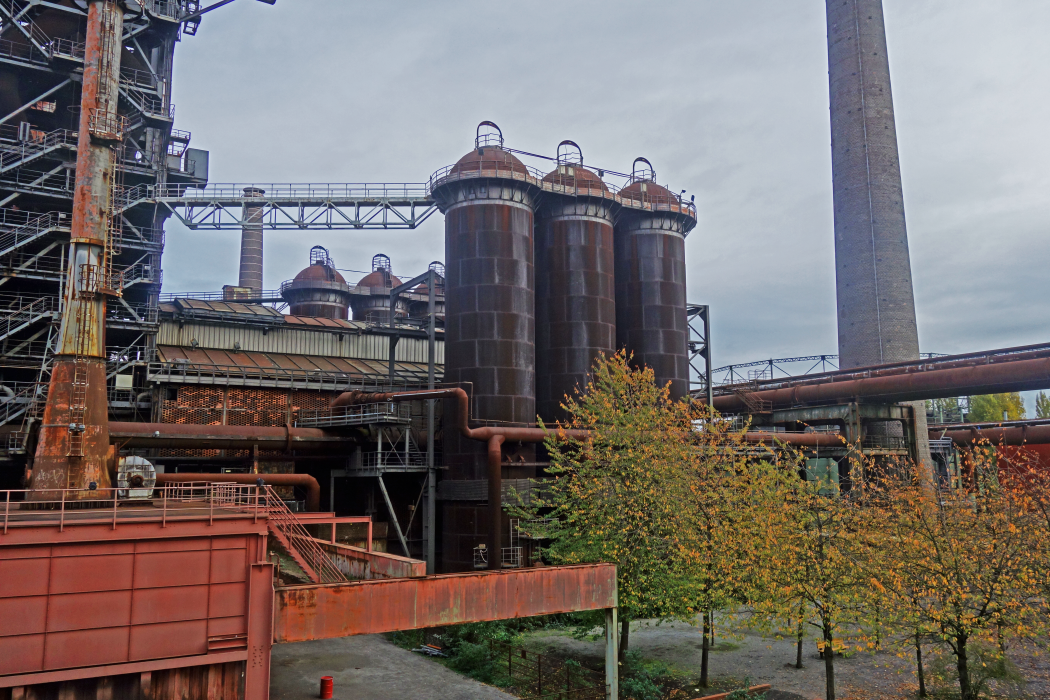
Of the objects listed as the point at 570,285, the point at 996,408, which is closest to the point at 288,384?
the point at 570,285

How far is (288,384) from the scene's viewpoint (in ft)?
138

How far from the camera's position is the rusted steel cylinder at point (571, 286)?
131ft

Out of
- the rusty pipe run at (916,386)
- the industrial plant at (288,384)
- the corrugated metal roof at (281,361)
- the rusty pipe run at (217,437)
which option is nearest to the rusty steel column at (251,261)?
the industrial plant at (288,384)

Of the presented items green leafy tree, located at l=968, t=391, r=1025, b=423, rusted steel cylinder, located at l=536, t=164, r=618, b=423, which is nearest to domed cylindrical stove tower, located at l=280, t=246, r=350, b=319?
rusted steel cylinder, located at l=536, t=164, r=618, b=423

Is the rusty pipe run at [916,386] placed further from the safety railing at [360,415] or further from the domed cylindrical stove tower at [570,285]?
the safety railing at [360,415]

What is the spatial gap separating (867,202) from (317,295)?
4484 centimetres

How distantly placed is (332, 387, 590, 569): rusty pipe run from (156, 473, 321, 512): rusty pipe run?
5.29 m

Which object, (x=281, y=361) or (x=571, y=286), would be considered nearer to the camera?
(x=571, y=286)

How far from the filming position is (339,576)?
20.1m

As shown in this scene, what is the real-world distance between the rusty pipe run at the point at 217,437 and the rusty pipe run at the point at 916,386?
97.7ft

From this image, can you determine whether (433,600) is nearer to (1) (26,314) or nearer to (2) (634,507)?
(2) (634,507)

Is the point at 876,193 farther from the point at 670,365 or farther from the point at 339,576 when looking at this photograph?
the point at 339,576

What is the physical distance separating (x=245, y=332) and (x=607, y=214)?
23.1 m

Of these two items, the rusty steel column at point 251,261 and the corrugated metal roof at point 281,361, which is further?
the rusty steel column at point 251,261
